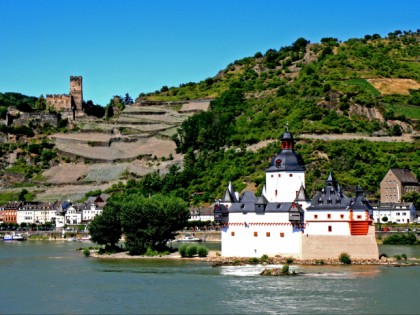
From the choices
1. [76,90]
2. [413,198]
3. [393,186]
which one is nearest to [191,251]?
[393,186]

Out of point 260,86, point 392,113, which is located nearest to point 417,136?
point 392,113

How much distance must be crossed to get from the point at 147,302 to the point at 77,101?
418ft

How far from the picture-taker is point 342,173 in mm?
107188

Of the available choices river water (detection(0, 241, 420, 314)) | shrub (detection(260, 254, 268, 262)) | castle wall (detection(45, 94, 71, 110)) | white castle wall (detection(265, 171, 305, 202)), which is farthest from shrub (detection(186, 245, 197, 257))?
castle wall (detection(45, 94, 71, 110))

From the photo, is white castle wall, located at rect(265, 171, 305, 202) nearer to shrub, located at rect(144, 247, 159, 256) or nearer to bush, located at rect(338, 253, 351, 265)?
bush, located at rect(338, 253, 351, 265)

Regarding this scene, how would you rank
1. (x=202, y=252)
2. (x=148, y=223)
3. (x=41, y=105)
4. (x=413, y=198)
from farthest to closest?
(x=41, y=105)
(x=413, y=198)
(x=148, y=223)
(x=202, y=252)

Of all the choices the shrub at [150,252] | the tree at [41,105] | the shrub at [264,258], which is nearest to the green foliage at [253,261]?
the shrub at [264,258]

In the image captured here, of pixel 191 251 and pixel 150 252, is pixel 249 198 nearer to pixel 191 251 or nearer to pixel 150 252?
pixel 191 251

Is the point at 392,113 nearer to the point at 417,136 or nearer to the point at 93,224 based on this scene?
the point at 417,136

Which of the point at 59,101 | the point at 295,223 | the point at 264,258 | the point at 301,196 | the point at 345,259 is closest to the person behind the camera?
the point at 345,259

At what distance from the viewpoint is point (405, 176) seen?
10681 centimetres

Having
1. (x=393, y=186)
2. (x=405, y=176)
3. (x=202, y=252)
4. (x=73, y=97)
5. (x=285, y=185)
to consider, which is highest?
(x=73, y=97)

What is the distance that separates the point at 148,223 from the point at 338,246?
17073 mm

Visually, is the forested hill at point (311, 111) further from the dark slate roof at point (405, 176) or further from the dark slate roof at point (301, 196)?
the dark slate roof at point (301, 196)
